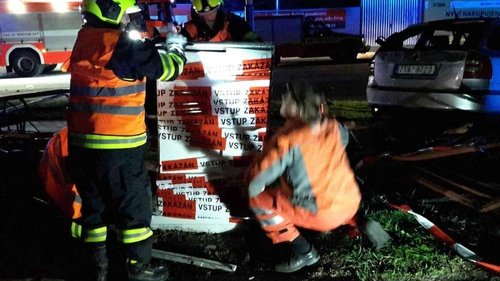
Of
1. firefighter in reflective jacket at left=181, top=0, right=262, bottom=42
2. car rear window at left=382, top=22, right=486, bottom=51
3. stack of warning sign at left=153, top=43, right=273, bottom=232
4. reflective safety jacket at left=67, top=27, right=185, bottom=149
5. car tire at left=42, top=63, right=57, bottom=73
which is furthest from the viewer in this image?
car tire at left=42, top=63, right=57, bottom=73

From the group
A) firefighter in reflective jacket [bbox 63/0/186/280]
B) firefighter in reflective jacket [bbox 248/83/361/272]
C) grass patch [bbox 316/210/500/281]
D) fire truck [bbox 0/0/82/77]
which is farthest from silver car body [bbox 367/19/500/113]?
fire truck [bbox 0/0/82/77]

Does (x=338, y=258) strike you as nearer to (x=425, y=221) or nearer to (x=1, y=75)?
(x=425, y=221)

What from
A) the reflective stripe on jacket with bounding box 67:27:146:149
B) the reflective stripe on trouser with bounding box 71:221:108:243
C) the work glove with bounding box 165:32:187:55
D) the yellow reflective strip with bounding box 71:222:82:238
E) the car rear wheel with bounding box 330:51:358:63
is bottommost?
the car rear wheel with bounding box 330:51:358:63

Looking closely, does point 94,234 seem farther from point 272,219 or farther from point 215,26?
point 215,26

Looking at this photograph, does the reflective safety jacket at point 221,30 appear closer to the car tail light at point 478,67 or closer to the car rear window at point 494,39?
the car tail light at point 478,67

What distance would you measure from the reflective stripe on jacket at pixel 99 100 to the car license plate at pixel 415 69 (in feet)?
13.1

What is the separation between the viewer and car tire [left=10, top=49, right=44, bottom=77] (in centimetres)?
1861

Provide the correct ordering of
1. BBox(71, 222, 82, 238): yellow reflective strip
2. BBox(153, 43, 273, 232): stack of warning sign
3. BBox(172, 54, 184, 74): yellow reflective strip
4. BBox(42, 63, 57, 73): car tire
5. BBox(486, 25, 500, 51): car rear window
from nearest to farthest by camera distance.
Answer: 1. BBox(172, 54, 184, 74): yellow reflective strip
2. BBox(71, 222, 82, 238): yellow reflective strip
3. BBox(153, 43, 273, 232): stack of warning sign
4. BBox(486, 25, 500, 51): car rear window
5. BBox(42, 63, 57, 73): car tire

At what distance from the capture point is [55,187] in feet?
13.4

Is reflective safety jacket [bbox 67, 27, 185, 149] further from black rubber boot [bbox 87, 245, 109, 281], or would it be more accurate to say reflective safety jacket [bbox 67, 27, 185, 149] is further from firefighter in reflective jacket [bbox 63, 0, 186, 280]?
black rubber boot [bbox 87, 245, 109, 281]

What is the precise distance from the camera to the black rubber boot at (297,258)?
356cm

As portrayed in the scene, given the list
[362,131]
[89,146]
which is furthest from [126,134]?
[362,131]

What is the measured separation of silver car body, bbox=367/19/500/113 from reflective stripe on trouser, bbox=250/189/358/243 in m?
3.11

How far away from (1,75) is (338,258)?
18.5m
